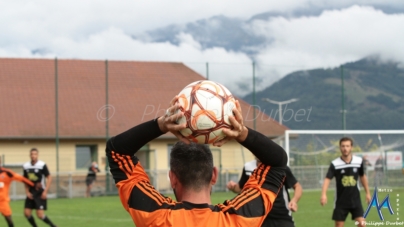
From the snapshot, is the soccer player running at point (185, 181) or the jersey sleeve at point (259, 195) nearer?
the soccer player running at point (185, 181)

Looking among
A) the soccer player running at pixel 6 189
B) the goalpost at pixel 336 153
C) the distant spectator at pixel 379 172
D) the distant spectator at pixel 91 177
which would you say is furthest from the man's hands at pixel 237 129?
the distant spectator at pixel 91 177

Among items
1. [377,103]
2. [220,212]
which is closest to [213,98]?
[220,212]

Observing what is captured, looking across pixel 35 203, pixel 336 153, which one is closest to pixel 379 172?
pixel 336 153

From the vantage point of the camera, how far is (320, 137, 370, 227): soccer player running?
9.77 metres

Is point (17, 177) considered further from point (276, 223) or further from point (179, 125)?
point (179, 125)

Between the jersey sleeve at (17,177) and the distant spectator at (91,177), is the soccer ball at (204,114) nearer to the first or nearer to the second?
the jersey sleeve at (17,177)

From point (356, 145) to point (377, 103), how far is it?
15.3ft

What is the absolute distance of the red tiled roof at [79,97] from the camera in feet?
96.1

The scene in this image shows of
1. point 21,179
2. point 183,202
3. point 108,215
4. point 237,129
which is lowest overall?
point 108,215

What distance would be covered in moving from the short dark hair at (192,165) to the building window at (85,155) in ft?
83.5

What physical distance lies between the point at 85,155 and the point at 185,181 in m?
26.6

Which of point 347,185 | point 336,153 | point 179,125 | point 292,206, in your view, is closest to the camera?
point 179,125

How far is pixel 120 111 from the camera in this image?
1219 inches

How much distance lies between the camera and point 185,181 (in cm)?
266
